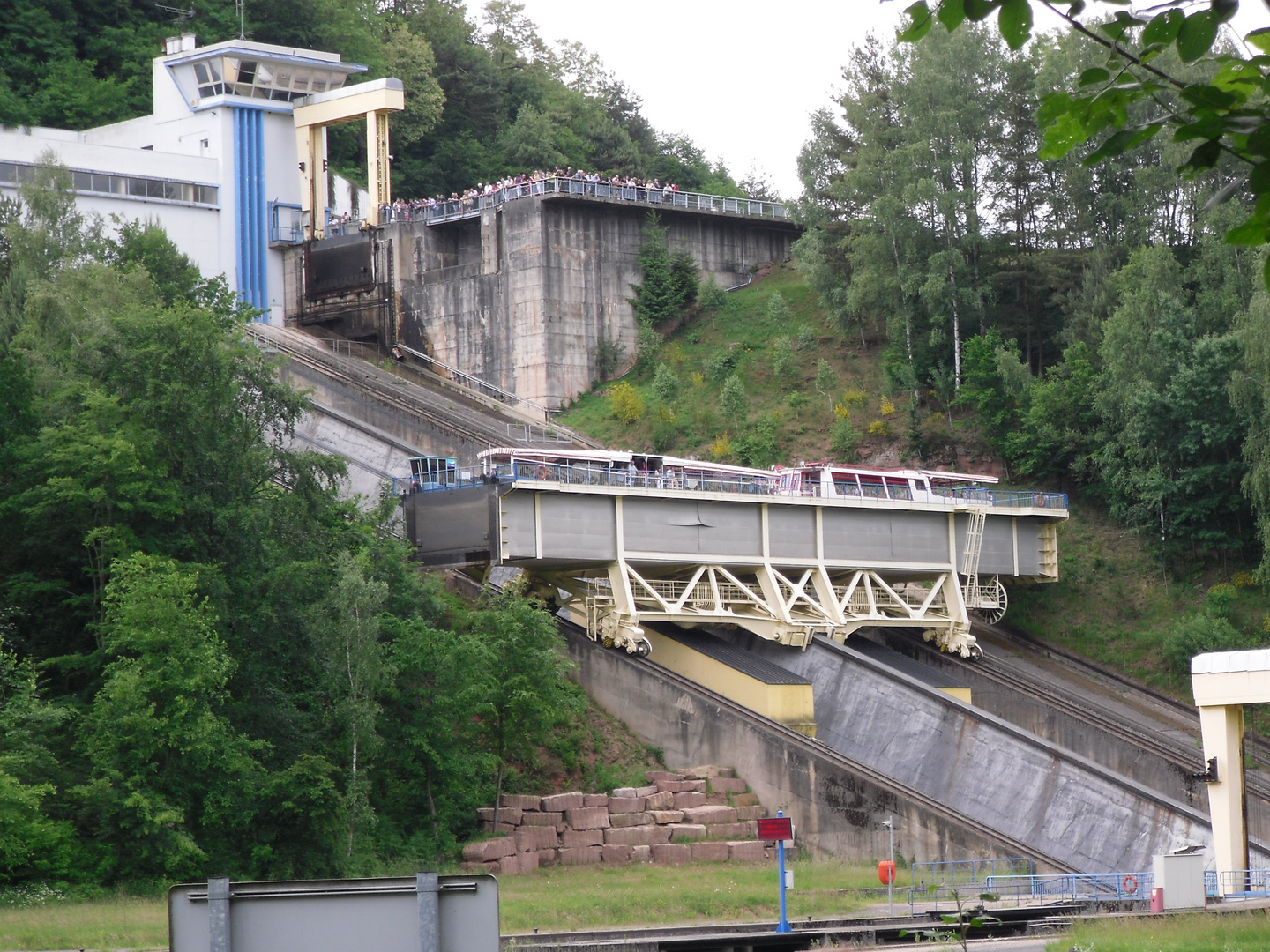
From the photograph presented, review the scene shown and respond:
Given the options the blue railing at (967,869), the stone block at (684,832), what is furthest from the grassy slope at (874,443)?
the stone block at (684,832)

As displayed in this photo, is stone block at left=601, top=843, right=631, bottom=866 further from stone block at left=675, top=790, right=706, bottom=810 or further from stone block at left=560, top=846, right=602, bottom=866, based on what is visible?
stone block at left=675, top=790, right=706, bottom=810

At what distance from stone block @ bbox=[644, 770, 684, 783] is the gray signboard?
3569 cm

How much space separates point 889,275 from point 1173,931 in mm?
46527

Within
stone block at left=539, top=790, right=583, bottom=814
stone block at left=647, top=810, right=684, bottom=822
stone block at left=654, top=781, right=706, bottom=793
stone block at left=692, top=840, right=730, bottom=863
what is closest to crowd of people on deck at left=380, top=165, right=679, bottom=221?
stone block at left=654, top=781, right=706, bottom=793

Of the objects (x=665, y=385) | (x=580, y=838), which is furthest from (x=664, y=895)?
(x=665, y=385)

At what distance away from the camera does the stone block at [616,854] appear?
123ft

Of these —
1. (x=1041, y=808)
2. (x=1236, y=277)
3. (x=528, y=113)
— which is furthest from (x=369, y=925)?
(x=528, y=113)

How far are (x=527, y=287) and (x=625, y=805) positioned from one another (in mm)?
33373

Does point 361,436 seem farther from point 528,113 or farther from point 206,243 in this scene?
point 528,113

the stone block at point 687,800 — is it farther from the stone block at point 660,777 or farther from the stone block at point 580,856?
the stone block at point 580,856

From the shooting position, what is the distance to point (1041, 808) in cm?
4306

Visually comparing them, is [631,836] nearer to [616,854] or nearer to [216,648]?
[616,854]

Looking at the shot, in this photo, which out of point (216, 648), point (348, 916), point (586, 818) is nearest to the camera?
point (348, 916)

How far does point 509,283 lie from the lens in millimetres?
69250
